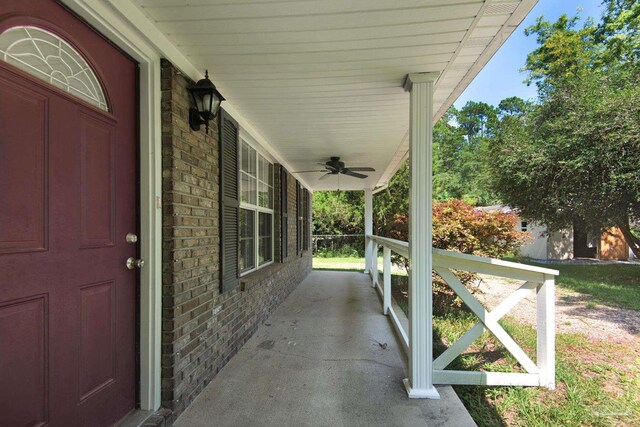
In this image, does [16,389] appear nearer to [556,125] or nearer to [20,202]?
[20,202]

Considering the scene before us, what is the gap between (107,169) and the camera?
1731mm

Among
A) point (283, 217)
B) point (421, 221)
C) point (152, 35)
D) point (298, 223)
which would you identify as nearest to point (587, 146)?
point (298, 223)

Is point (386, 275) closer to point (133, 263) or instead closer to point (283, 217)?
point (283, 217)

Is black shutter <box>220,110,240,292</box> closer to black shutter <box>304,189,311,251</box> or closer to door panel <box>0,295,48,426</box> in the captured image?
door panel <box>0,295,48,426</box>

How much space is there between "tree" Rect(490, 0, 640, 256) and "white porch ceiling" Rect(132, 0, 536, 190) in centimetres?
905

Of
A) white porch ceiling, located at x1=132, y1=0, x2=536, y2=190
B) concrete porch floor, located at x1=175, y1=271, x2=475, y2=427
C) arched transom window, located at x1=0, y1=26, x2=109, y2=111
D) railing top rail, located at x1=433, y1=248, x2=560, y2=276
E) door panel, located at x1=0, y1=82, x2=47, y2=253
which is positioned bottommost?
concrete porch floor, located at x1=175, y1=271, x2=475, y2=427

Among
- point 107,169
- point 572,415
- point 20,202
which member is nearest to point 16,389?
point 20,202

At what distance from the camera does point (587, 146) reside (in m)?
9.73

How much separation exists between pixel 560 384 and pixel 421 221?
6.70 feet

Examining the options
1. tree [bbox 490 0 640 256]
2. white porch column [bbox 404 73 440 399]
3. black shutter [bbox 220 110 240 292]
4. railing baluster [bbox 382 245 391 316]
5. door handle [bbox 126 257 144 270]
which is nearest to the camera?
door handle [bbox 126 257 144 270]

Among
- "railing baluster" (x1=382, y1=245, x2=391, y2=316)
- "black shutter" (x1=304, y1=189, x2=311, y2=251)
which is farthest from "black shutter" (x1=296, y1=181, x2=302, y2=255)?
"railing baluster" (x1=382, y1=245, x2=391, y2=316)

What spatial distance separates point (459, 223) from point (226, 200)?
360 cm

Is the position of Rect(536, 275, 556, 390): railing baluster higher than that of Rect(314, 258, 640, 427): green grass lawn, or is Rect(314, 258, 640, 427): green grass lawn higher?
Rect(536, 275, 556, 390): railing baluster

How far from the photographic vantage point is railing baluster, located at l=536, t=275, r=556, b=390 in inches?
102
